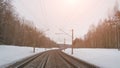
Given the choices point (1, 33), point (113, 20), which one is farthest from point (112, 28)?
point (1, 33)

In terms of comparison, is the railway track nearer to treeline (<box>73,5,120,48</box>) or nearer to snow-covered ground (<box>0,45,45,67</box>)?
snow-covered ground (<box>0,45,45,67</box>)

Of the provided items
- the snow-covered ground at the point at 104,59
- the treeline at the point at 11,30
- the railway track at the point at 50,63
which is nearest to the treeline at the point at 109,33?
the treeline at the point at 11,30

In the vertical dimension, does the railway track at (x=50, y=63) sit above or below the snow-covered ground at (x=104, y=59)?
below

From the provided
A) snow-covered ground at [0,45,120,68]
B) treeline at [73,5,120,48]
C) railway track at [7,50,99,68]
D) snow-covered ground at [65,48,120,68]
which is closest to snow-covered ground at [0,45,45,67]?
snow-covered ground at [0,45,120,68]

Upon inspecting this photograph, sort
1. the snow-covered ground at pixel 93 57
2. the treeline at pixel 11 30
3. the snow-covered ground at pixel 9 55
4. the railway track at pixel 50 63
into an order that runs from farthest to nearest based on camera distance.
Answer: the treeline at pixel 11 30 → the snow-covered ground at pixel 9 55 → the snow-covered ground at pixel 93 57 → the railway track at pixel 50 63

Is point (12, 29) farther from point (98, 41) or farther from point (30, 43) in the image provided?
point (98, 41)

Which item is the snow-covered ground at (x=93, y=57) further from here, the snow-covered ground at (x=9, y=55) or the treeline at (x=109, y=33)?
the treeline at (x=109, y=33)

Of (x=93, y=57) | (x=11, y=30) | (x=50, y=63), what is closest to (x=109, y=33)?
(x=11, y=30)

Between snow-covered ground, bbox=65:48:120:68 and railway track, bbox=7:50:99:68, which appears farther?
snow-covered ground, bbox=65:48:120:68

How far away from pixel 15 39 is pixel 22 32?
15386 mm

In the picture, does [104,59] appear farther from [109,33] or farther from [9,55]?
[109,33]

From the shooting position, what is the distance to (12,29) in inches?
3706

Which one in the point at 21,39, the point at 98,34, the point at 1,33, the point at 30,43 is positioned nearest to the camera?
the point at 1,33

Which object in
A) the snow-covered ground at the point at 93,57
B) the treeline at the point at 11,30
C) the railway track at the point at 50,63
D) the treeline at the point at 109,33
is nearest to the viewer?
the railway track at the point at 50,63
